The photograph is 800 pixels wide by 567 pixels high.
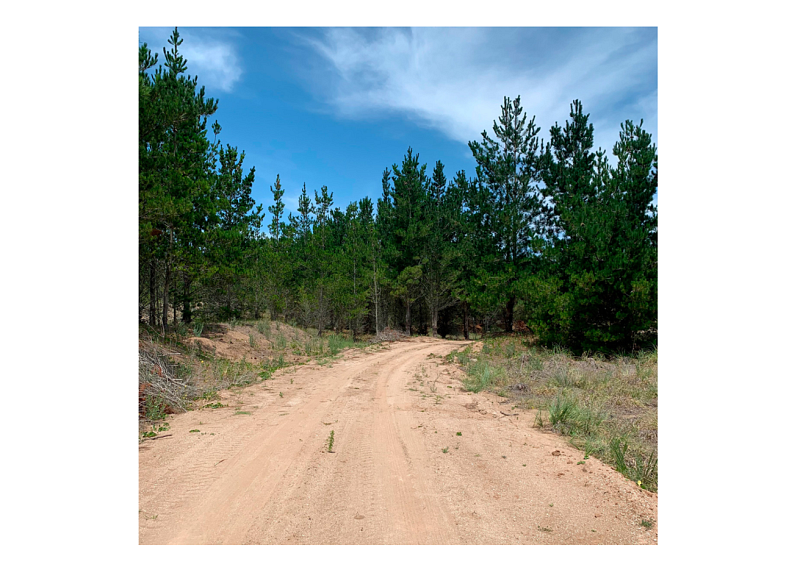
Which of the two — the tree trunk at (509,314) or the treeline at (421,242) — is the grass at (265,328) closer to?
the treeline at (421,242)

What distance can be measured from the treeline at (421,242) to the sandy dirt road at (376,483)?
4.20 metres

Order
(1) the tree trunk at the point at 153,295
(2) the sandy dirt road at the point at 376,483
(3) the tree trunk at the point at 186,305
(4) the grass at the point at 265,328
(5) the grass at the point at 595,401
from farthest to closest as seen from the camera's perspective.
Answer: (4) the grass at the point at 265,328, (3) the tree trunk at the point at 186,305, (1) the tree trunk at the point at 153,295, (5) the grass at the point at 595,401, (2) the sandy dirt road at the point at 376,483

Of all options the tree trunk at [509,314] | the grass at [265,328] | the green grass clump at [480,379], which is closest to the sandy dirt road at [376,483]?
the green grass clump at [480,379]

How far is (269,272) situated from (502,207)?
12.5 meters

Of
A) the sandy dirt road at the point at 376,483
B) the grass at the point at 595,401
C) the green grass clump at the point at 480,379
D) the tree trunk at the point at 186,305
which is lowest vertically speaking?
the green grass clump at the point at 480,379

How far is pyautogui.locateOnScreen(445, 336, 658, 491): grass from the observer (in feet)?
13.6

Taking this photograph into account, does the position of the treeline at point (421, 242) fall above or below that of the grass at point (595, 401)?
above

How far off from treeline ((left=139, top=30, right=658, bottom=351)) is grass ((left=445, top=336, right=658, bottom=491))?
7.97 ft

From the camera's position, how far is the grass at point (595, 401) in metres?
4.16

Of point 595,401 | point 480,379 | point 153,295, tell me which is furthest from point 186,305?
point 595,401

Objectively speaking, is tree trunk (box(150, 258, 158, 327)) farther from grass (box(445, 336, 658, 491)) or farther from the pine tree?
the pine tree

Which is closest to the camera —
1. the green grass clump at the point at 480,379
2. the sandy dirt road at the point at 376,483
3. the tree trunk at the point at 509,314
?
the sandy dirt road at the point at 376,483

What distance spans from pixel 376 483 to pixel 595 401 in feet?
15.2
